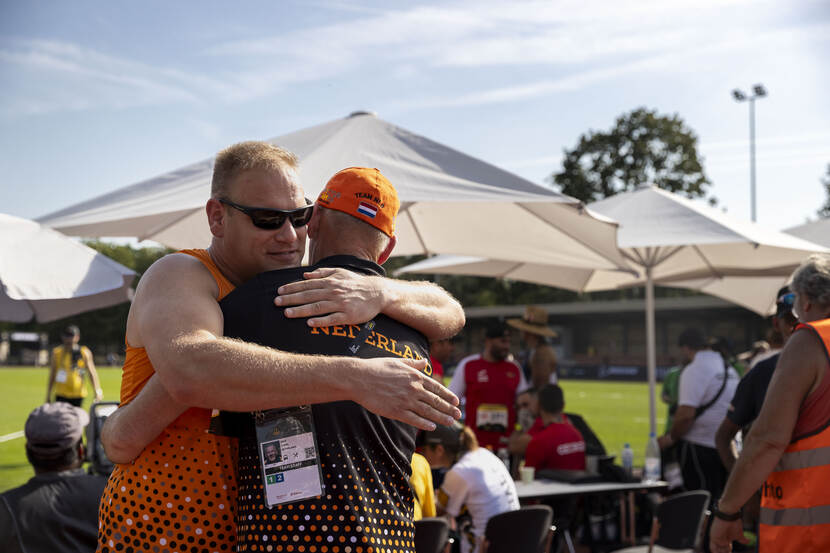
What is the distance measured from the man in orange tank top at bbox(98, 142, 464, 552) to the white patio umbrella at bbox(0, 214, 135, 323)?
9.54ft

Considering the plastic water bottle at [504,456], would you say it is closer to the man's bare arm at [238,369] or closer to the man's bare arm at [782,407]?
the man's bare arm at [782,407]

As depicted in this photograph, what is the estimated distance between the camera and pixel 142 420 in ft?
5.44

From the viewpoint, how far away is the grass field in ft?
38.1

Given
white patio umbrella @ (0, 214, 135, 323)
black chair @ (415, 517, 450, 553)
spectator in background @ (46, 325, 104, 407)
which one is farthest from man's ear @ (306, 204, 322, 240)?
spectator in background @ (46, 325, 104, 407)

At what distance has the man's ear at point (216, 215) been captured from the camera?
1.83 metres

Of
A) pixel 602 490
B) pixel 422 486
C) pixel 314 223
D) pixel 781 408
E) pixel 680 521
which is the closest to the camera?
pixel 314 223

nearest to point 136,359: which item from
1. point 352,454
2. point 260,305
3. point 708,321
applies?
point 260,305

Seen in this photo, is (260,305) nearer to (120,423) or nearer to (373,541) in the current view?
(120,423)

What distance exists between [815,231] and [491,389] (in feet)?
16.0

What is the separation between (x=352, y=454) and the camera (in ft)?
5.41

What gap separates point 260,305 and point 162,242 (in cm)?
444

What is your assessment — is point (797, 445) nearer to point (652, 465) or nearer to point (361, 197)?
point (361, 197)

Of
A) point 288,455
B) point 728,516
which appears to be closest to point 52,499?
point 288,455

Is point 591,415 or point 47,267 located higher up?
point 47,267
